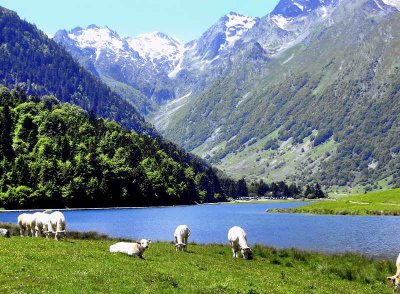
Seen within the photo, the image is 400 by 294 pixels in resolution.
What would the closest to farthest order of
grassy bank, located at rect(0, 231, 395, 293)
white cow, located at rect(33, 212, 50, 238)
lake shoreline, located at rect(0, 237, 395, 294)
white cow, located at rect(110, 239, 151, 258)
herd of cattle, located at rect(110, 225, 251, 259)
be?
grassy bank, located at rect(0, 231, 395, 293)
lake shoreline, located at rect(0, 237, 395, 294)
white cow, located at rect(110, 239, 151, 258)
herd of cattle, located at rect(110, 225, 251, 259)
white cow, located at rect(33, 212, 50, 238)

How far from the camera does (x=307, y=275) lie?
4241 centimetres

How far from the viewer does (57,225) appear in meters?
52.6

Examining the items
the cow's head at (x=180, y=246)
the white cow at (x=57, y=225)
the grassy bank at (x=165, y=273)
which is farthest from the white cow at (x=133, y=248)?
the cow's head at (x=180, y=246)

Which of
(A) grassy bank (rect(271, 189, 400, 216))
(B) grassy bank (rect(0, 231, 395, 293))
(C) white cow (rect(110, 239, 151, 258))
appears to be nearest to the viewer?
(B) grassy bank (rect(0, 231, 395, 293))

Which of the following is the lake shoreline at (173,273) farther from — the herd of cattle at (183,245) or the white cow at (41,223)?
the white cow at (41,223)

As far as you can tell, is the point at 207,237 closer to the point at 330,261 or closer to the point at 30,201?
the point at 330,261

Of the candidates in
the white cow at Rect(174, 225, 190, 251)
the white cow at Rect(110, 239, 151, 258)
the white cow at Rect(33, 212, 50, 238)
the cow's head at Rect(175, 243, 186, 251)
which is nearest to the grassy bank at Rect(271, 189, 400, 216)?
the white cow at Rect(174, 225, 190, 251)

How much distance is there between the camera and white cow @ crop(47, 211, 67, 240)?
172 feet

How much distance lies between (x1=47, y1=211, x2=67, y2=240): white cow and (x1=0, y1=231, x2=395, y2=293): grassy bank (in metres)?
7.70

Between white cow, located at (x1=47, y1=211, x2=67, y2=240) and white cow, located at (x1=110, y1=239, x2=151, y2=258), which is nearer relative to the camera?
white cow, located at (x1=110, y1=239, x2=151, y2=258)

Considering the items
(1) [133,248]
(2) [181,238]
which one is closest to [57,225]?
(1) [133,248]

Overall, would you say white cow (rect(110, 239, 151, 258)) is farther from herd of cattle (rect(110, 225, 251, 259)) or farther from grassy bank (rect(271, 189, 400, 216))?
grassy bank (rect(271, 189, 400, 216))

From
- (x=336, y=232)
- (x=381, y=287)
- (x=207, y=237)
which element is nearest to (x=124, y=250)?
(x=381, y=287)

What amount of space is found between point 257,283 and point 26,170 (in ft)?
583
